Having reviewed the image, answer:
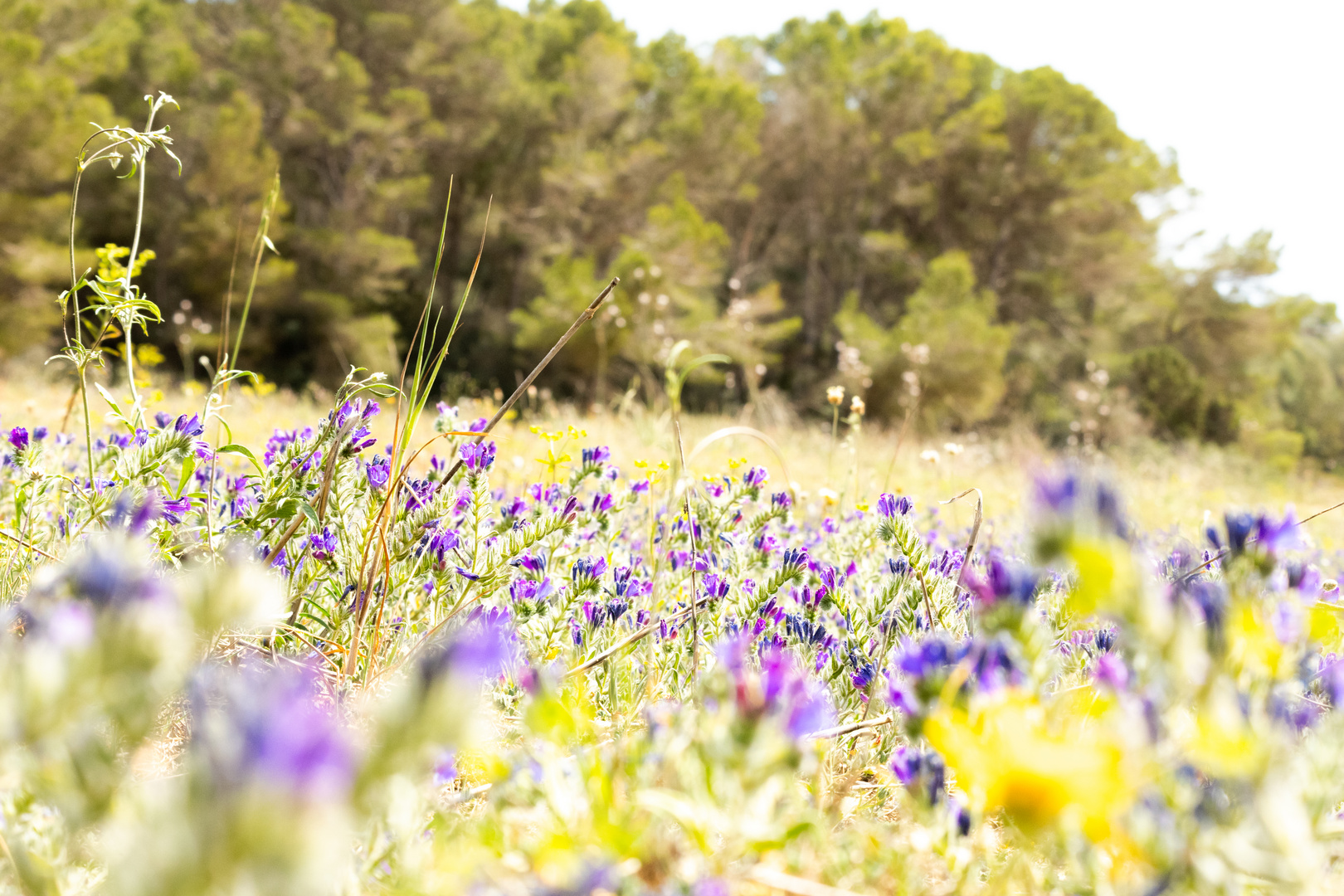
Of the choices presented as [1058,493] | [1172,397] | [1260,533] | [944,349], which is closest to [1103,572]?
[1058,493]

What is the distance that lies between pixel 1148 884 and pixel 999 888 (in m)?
0.12

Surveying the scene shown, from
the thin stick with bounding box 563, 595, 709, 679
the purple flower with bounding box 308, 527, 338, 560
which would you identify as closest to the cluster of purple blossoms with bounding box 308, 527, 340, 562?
the purple flower with bounding box 308, 527, 338, 560

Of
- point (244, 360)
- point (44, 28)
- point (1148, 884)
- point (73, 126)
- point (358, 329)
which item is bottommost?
point (244, 360)

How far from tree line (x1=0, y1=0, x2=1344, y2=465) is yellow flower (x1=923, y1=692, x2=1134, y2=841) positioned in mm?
11514

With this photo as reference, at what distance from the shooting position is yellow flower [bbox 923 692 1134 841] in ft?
1.53

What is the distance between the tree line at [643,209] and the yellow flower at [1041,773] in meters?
11.5

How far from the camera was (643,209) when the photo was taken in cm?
1648

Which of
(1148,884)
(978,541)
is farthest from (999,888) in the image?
(978,541)

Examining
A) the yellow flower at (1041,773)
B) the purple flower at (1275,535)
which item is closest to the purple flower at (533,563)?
the yellow flower at (1041,773)

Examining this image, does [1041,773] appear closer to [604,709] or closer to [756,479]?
[604,709]

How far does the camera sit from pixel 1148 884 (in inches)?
20.6

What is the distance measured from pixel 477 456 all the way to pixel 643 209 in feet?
52.5

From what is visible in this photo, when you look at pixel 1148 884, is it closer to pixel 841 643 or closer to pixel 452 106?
pixel 841 643

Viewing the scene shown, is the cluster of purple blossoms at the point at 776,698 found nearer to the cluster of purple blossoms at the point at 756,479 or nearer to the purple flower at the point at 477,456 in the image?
the purple flower at the point at 477,456
